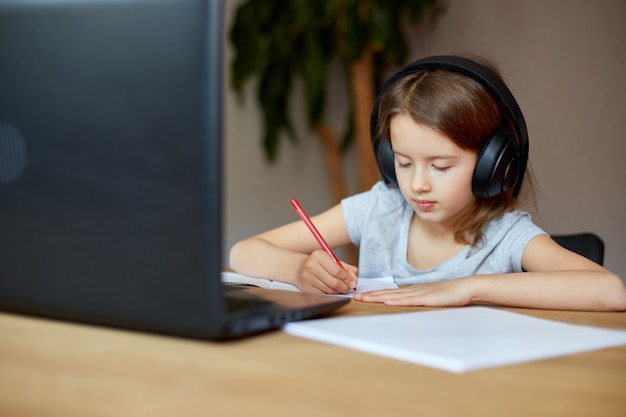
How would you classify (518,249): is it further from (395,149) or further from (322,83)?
(322,83)

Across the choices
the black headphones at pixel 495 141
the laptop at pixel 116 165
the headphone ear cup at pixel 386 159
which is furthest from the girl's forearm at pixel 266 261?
the laptop at pixel 116 165

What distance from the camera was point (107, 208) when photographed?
58 centimetres

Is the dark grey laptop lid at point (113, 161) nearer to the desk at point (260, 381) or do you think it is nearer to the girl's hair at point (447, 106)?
the desk at point (260, 381)

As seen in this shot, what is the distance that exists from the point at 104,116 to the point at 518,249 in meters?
0.86

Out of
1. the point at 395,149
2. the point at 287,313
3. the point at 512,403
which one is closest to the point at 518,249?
the point at 395,149

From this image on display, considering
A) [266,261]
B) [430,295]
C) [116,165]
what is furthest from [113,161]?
[266,261]

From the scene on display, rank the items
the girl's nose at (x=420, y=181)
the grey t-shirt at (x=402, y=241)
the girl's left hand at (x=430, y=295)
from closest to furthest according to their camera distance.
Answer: the girl's left hand at (x=430, y=295) → the girl's nose at (x=420, y=181) → the grey t-shirt at (x=402, y=241)

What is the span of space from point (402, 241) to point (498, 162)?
0.37 meters

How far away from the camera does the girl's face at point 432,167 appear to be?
1.17m

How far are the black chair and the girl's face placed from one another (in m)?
0.33

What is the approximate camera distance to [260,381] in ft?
1.71

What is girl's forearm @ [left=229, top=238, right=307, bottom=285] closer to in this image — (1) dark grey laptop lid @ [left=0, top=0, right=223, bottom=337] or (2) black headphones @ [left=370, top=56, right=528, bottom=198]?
(2) black headphones @ [left=370, top=56, right=528, bottom=198]

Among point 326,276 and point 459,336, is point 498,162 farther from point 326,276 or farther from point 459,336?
point 459,336

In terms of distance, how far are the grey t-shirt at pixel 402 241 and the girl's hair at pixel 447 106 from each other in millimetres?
183
